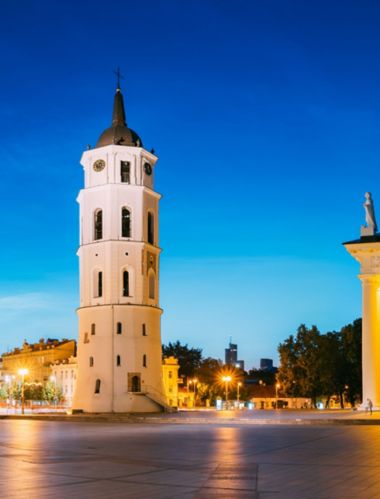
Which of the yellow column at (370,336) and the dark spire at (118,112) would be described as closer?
the yellow column at (370,336)

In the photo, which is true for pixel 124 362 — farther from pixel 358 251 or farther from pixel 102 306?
pixel 358 251

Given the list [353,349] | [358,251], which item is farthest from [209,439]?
[353,349]

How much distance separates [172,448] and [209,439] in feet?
13.4

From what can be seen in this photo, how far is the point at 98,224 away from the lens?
6588 centimetres

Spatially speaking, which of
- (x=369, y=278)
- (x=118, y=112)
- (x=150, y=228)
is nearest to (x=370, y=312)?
(x=369, y=278)

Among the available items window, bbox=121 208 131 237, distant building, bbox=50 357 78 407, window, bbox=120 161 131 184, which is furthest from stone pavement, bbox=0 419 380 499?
distant building, bbox=50 357 78 407

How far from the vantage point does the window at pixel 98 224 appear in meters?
65.6

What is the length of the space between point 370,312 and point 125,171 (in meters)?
29.6

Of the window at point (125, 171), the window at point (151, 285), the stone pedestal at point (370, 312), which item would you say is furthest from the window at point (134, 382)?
the stone pedestal at point (370, 312)

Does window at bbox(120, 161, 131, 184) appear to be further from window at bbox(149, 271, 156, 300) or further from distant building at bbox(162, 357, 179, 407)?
distant building at bbox(162, 357, 179, 407)

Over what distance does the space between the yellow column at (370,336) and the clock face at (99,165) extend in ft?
97.1

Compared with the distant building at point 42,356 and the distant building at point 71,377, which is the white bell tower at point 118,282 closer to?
the distant building at point 71,377

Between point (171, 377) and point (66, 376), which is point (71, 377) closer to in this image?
point (66, 376)

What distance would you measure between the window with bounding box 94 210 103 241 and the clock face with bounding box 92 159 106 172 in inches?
148
